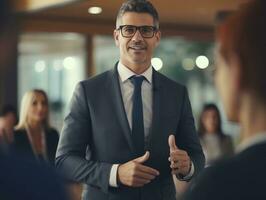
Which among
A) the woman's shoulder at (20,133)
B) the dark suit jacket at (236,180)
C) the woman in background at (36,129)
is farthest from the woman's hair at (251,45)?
Answer: the woman's shoulder at (20,133)

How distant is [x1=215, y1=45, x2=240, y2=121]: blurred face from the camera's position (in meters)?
1.10

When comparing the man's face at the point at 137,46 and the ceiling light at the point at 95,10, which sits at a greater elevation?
the ceiling light at the point at 95,10

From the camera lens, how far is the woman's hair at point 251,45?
1.08 metres

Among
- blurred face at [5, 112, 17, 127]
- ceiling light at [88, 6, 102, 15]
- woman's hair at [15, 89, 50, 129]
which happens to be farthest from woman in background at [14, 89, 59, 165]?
ceiling light at [88, 6, 102, 15]

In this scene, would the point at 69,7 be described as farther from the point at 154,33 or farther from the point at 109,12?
the point at 154,33

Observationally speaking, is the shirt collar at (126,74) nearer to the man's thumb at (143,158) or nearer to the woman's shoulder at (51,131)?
the man's thumb at (143,158)

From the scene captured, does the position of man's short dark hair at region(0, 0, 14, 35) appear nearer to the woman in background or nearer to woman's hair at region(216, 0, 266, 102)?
woman's hair at region(216, 0, 266, 102)

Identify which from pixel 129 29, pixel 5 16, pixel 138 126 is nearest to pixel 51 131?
pixel 129 29

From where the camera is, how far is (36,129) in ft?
18.7

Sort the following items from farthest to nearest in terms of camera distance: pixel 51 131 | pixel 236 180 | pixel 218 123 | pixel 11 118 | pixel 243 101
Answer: pixel 218 123
pixel 11 118
pixel 51 131
pixel 243 101
pixel 236 180

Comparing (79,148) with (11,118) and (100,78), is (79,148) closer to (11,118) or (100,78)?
(100,78)

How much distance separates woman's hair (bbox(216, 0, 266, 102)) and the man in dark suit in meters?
1.13

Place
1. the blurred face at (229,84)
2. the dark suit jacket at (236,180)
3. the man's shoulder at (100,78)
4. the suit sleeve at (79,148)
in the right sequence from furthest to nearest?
the man's shoulder at (100,78) < the suit sleeve at (79,148) < the blurred face at (229,84) < the dark suit jacket at (236,180)

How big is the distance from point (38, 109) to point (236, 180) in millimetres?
4951
